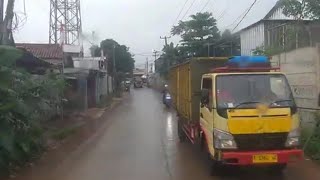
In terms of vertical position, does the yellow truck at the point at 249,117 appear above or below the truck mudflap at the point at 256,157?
above

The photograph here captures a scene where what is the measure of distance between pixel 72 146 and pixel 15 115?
4623 millimetres

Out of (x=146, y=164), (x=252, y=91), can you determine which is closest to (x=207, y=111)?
(x=252, y=91)

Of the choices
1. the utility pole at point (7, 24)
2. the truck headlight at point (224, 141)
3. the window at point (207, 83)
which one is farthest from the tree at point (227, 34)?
the truck headlight at point (224, 141)

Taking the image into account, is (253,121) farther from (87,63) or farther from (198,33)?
(87,63)

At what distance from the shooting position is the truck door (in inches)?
372

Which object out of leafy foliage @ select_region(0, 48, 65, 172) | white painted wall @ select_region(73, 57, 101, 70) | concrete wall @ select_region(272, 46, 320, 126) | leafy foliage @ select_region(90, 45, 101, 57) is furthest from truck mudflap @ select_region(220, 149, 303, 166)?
leafy foliage @ select_region(90, 45, 101, 57)

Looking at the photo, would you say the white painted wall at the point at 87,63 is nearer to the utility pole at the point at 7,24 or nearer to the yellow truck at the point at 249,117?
the utility pole at the point at 7,24

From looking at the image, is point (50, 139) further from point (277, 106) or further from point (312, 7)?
point (312, 7)

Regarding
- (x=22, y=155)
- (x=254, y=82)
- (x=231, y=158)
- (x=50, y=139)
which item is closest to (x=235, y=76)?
(x=254, y=82)

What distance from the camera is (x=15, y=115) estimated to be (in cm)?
1063

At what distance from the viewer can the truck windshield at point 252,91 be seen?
355 inches

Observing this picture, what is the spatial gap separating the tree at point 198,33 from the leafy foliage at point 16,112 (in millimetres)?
30237

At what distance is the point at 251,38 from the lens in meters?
31.0

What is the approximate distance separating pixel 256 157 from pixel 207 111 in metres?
1.63
